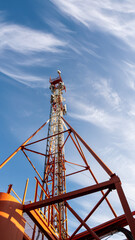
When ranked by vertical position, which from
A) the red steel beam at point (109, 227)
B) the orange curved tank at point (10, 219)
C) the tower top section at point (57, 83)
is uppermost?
the tower top section at point (57, 83)

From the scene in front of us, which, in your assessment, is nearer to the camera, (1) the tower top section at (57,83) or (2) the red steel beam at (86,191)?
(2) the red steel beam at (86,191)

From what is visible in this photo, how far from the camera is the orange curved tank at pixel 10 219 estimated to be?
6.44 meters

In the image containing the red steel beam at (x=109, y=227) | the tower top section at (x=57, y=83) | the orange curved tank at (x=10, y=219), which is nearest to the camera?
the orange curved tank at (x=10, y=219)

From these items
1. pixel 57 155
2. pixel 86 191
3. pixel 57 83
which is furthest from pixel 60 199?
pixel 57 83

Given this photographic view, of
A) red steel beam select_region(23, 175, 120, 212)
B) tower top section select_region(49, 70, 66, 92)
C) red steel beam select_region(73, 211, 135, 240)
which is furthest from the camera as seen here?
tower top section select_region(49, 70, 66, 92)

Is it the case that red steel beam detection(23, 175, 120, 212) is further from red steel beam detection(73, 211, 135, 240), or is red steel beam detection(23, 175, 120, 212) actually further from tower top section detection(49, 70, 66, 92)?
tower top section detection(49, 70, 66, 92)

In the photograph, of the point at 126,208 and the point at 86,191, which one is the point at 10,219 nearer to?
the point at 86,191

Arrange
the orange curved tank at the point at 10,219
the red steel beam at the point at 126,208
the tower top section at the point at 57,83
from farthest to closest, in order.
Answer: the tower top section at the point at 57,83
the orange curved tank at the point at 10,219
the red steel beam at the point at 126,208

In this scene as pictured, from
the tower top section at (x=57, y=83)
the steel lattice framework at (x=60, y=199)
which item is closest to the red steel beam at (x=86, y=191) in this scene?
the steel lattice framework at (x=60, y=199)

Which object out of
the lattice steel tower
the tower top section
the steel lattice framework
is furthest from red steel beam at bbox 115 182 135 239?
the tower top section

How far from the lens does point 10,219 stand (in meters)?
6.81

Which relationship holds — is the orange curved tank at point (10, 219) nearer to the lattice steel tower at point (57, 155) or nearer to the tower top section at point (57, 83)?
the lattice steel tower at point (57, 155)

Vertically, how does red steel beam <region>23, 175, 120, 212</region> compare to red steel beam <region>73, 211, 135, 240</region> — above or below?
above

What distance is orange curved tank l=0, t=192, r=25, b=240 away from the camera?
6.44 metres
